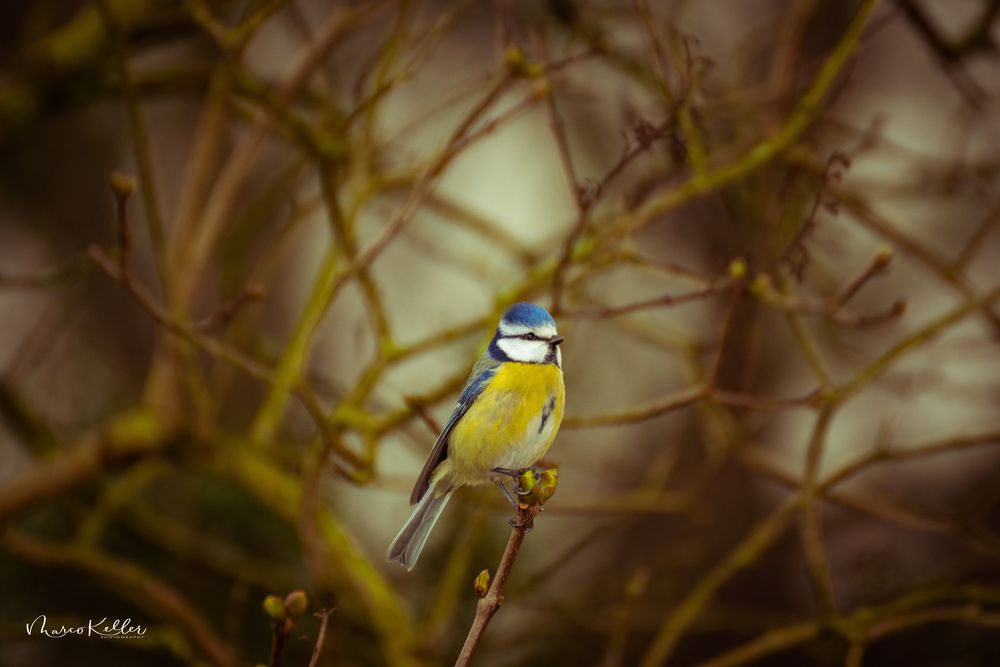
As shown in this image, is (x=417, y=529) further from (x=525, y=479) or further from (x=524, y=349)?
(x=524, y=349)

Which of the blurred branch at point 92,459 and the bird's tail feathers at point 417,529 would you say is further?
the blurred branch at point 92,459

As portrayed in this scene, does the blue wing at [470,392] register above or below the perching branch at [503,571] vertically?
above

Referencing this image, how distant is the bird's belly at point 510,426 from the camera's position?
3.47 ft

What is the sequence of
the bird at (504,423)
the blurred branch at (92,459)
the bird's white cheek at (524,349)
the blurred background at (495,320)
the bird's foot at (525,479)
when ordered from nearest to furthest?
the bird's foot at (525,479), the bird at (504,423), the bird's white cheek at (524,349), the blurred background at (495,320), the blurred branch at (92,459)

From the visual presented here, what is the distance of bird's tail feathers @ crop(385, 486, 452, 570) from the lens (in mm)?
908

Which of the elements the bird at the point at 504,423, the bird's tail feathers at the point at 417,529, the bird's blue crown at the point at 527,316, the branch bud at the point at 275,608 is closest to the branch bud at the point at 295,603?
the branch bud at the point at 275,608

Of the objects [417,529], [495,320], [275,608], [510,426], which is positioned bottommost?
[275,608]

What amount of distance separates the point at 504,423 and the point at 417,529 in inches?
6.9

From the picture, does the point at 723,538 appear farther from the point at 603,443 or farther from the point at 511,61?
the point at 511,61

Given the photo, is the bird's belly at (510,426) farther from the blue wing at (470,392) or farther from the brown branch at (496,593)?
the brown branch at (496,593)

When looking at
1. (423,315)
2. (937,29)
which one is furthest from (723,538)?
(937,29)

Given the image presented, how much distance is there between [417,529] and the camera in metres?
1.01

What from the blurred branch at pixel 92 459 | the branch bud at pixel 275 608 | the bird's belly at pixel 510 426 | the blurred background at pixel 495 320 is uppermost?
the blurred background at pixel 495 320

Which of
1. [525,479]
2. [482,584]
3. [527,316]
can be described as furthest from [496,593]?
[527,316]
